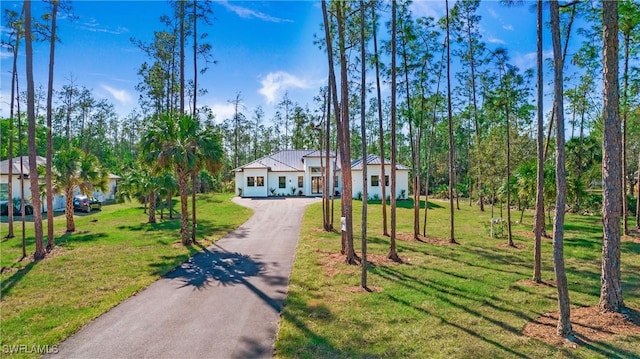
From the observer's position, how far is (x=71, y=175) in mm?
18547

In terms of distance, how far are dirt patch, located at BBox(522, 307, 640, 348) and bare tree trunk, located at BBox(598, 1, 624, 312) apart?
0.28 meters

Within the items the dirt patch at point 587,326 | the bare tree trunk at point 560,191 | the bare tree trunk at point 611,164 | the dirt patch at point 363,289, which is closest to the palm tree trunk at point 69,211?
the dirt patch at point 363,289

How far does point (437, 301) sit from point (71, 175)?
19725mm

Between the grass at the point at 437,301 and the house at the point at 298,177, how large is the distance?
Answer: 1964cm

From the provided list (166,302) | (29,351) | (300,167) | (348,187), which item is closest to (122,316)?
(166,302)

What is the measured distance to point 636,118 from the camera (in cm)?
1656

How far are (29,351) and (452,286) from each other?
354 inches

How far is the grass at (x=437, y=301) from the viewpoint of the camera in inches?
221

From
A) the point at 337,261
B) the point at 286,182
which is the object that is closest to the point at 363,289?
the point at 337,261

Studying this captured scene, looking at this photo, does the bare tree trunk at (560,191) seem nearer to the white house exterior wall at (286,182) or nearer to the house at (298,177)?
the house at (298,177)

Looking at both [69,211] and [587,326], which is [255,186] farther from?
[587,326]

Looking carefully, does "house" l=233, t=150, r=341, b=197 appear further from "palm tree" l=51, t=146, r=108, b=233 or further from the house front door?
"palm tree" l=51, t=146, r=108, b=233

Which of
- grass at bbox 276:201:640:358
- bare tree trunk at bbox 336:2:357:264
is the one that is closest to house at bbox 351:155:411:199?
grass at bbox 276:201:640:358

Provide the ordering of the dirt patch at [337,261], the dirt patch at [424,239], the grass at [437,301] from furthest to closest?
1. the dirt patch at [424,239]
2. the dirt patch at [337,261]
3. the grass at [437,301]
